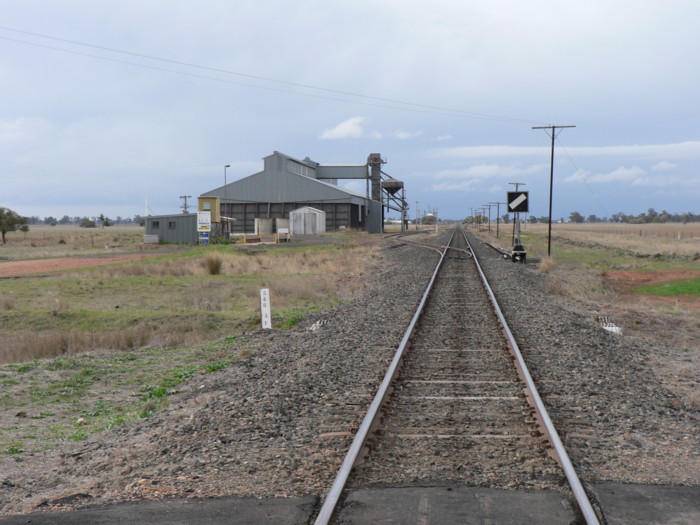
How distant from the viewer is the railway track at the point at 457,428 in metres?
5.38

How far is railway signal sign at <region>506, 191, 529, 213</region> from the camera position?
31.2 metres

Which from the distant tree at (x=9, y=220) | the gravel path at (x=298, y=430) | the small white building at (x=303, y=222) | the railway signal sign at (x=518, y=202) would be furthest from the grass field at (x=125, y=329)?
the distant tree at (x=9, y=220)

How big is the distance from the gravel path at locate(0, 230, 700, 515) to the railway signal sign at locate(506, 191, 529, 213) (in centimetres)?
1957

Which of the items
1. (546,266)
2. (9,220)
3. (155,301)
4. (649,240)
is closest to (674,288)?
(546,266)

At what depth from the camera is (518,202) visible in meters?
31.5

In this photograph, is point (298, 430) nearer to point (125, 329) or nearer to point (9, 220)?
point (125, 329)

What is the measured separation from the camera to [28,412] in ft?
30.7

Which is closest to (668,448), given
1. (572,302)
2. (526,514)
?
(526,514)

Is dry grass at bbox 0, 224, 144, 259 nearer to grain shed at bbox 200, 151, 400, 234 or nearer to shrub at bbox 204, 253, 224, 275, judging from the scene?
grain shed at bbox 200, 151, 400, 234

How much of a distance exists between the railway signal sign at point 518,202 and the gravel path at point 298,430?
64.2ft

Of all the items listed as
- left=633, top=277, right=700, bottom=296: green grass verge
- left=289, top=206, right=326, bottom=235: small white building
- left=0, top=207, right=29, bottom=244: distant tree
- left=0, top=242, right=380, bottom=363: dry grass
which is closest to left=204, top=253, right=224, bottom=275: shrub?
left=0, top=242, right=380, bottom=363: dry grass

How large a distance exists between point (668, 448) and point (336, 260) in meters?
30.4

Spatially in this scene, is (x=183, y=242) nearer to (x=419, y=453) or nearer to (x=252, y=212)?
(x=252, y=212)

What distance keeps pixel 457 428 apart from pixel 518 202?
2617cm
